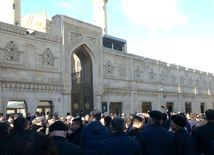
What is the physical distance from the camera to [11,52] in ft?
44.7

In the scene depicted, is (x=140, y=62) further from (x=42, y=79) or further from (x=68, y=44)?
(x=42, y=79)

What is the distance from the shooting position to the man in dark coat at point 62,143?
2.64 metres

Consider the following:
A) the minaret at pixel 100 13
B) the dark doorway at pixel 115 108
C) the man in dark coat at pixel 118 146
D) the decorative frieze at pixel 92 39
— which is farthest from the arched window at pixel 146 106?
the man in dark coat at pixel 118 146

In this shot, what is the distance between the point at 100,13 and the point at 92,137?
28.0 m

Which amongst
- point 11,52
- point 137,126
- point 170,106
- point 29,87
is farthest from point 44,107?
point 170,106

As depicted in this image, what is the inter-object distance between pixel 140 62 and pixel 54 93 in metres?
10.6

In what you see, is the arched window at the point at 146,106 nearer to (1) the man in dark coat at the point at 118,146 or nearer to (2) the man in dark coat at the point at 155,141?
(2) the man in dark coat at the point at 155,141

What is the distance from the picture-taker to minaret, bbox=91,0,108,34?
1192 inches

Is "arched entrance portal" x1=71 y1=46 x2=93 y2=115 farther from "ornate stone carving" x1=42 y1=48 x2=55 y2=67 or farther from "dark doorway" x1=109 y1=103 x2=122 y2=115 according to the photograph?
"ornate stone carving" x1=42 y1=48 x2=55 y2=67

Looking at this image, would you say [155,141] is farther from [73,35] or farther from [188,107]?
[188,107]

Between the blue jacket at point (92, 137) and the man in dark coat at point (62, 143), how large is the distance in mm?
1419

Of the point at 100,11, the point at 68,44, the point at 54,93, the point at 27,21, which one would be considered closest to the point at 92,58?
the point at 68,44

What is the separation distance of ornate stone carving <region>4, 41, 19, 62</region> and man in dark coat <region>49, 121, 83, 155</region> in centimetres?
1175

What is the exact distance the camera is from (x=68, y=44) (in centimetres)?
1670
